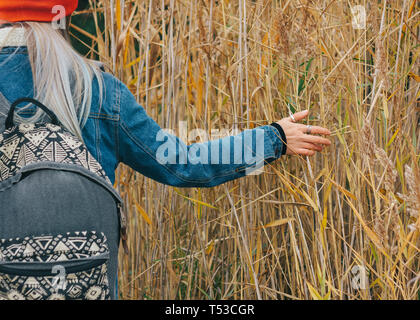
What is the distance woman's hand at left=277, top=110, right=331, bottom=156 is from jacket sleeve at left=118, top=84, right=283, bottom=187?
29 millimetres

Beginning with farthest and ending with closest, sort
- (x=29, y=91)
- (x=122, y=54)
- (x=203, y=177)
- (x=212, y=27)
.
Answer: (x=122, y=54)
(x=212, y=27)
(x=203, y=177)
(x=29, y=91)

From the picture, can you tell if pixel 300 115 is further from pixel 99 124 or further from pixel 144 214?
pixel 144 214

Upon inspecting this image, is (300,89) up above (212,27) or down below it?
below

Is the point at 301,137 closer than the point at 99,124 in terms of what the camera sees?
No

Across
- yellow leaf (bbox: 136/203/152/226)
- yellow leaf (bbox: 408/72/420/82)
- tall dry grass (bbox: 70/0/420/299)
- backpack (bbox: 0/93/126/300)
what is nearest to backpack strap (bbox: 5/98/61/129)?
backpack (bbox: 0/93/126/300)

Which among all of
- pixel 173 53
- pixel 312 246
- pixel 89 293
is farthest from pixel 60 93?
pixel 312 246

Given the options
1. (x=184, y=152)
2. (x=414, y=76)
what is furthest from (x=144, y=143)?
(x=414, y=76)

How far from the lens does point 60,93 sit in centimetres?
105

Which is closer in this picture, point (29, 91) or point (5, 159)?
point (5, 159)

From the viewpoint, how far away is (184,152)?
4.11 feet

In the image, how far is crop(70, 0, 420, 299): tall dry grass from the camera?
4.18ft

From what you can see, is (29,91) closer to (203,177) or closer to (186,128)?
(203,177)

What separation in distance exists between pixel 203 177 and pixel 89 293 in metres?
0.42

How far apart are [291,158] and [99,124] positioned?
1.77ft
